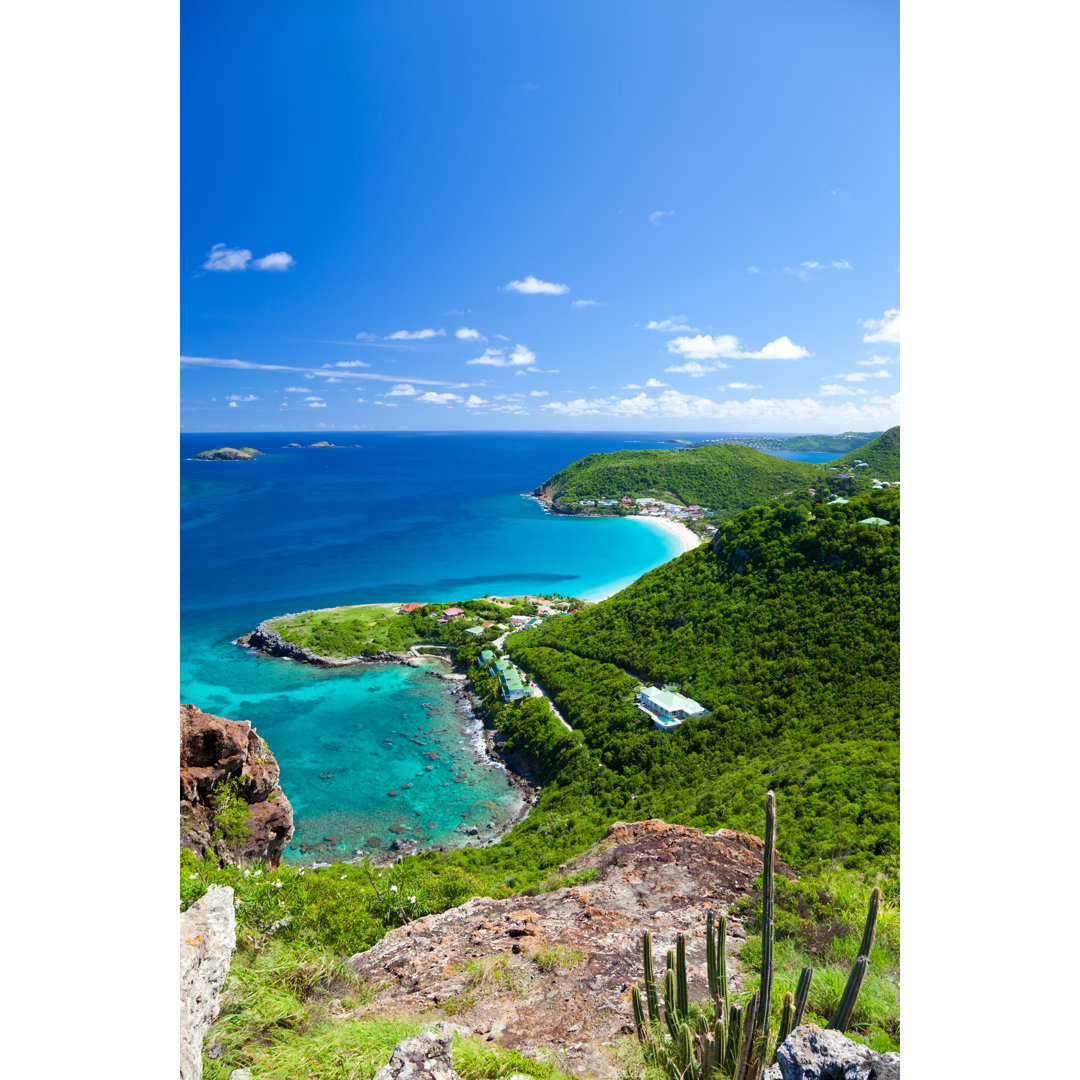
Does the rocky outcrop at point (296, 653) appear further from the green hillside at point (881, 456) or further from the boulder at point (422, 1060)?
the green hillside at point (881, 456)

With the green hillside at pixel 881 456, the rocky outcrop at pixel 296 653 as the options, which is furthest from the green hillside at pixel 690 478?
the rocky outcrop at pixel 296 653

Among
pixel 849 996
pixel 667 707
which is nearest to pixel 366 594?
pixel 667 707

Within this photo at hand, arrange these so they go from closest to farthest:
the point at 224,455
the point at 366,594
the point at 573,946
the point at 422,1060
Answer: the point at 422,1060 → the point at 573,946 → the point at 366,594 → the point at 224,455

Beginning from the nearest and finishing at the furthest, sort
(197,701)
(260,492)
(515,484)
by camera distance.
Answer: (197,701)
(260,492)
(515,484)

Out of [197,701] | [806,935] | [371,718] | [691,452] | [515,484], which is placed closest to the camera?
[806,935]

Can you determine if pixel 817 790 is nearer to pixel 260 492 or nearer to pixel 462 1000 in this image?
pixel 462 1000

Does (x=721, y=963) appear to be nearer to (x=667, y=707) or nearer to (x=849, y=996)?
(x=849, y=996)
